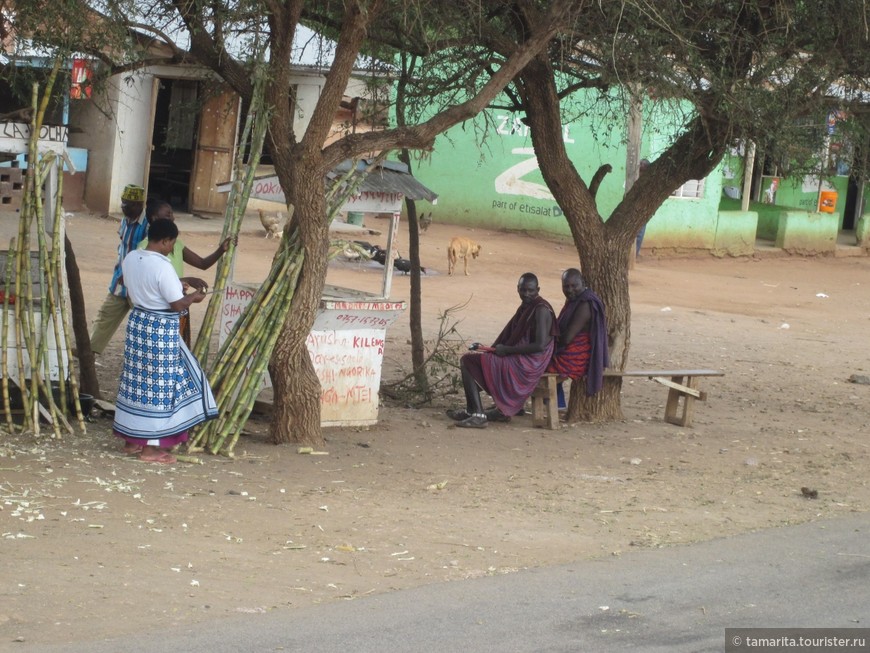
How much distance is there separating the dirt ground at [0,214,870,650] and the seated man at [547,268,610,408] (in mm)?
470

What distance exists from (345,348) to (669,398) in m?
2.98

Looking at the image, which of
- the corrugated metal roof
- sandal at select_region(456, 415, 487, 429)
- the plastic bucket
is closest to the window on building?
the plastic bucket

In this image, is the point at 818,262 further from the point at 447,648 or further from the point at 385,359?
the point at 447,648

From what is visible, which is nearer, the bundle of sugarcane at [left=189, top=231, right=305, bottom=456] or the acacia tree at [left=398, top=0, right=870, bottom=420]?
the bundle of sugarcane at [left=189, top=231, right=305, bottom=456]

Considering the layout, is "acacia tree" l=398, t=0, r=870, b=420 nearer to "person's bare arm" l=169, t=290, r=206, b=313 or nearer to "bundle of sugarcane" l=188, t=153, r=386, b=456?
"bundle of sugarcane" l=188, t=153, r=386, b=456

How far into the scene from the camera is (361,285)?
1645cm

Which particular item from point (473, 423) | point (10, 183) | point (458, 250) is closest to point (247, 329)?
point (473, 423)

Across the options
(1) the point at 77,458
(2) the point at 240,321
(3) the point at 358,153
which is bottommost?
(1) the point at 77,458

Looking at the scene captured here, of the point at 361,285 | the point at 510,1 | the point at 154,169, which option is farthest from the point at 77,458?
the point at 154,169

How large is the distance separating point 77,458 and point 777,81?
5.71m

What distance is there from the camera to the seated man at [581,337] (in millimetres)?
8992

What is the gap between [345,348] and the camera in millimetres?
8312

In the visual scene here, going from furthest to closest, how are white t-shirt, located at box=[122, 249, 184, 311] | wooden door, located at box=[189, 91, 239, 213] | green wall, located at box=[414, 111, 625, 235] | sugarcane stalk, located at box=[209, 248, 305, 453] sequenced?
1. green wall, located at box=[414, 111, 625, 235]
2. wooden door, located at box=[189, 91, 239, 213]
3. sugarcane stalk, located at box=[209, 248, 305, 453]
4. white t-shirt, located at box=[122, 249, 184, 311]

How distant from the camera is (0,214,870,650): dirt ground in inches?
193
